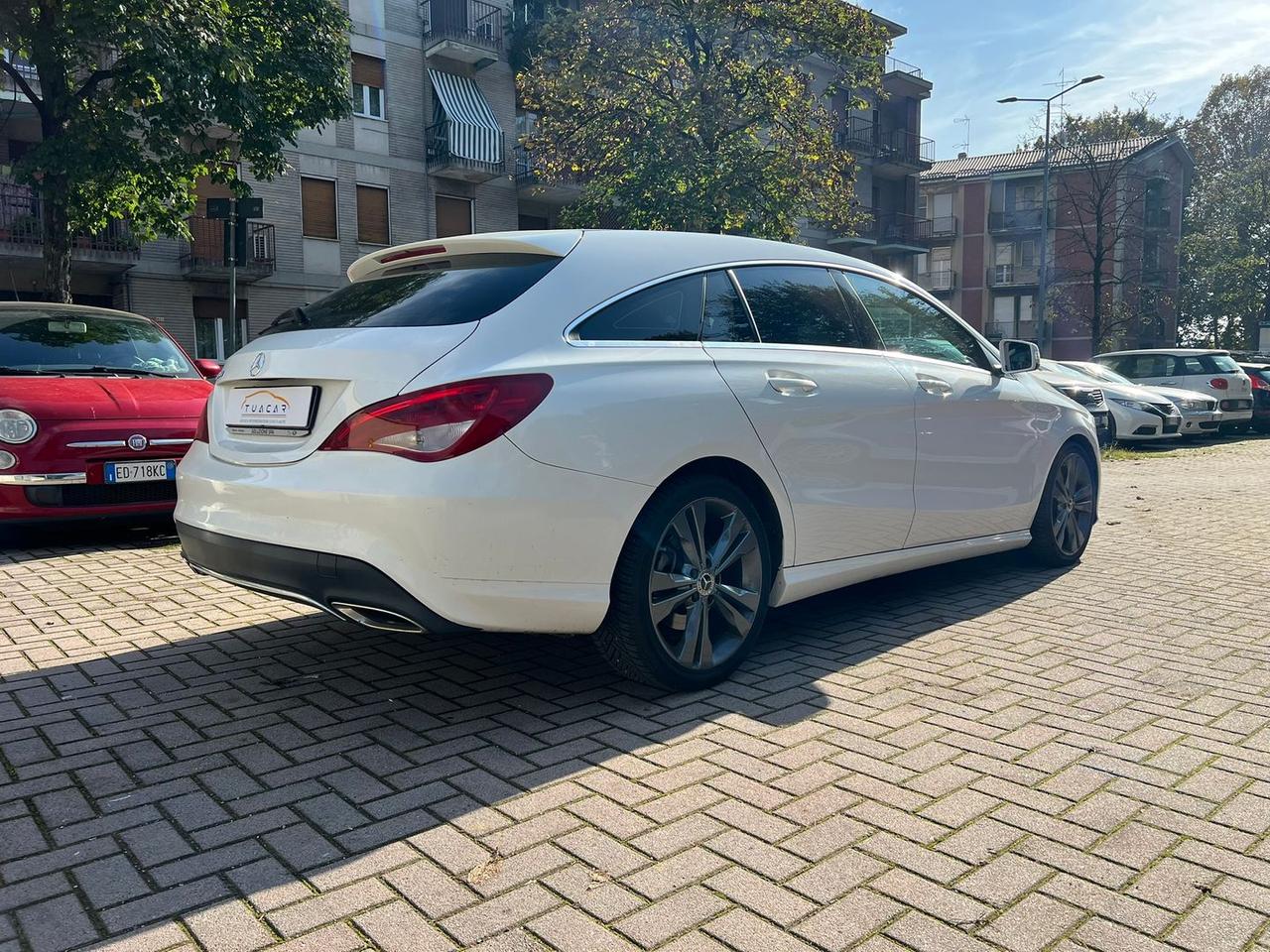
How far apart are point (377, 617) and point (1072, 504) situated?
14.3ft

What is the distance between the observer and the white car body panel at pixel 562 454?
125 inches

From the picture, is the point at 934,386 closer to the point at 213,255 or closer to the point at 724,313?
the point at 724,313

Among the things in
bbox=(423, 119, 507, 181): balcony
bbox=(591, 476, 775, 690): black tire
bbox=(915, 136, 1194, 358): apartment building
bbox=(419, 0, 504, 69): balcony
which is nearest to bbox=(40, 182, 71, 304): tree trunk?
bbox=(591, 476, 775, 690): black tire

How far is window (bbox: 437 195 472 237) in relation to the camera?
29.2 m

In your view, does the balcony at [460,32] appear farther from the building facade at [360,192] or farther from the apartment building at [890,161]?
the apartment building at [890,161]

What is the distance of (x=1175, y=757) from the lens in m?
3.21

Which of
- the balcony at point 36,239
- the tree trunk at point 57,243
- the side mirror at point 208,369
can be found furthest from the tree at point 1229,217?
the side mirror at point 208,369

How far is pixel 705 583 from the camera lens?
148 inches

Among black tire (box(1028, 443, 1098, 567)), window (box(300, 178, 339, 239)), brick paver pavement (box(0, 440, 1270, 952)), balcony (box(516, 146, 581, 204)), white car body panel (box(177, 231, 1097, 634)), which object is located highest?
balcony (box(516, 146, 581, 204))

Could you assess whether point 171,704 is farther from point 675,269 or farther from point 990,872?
point 990,872

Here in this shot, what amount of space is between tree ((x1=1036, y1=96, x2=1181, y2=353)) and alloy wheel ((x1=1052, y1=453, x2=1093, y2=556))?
31427mm

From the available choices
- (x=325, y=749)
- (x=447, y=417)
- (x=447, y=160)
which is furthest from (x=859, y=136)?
(x=325, y=749)

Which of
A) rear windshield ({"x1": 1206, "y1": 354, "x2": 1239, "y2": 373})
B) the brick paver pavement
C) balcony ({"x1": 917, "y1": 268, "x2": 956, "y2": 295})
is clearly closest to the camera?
the brick paver pavement

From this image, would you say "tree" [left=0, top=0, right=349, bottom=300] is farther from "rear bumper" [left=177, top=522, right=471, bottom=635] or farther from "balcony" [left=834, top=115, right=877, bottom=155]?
"balcony" [left=834, top=115, right=877, bottom=155]
